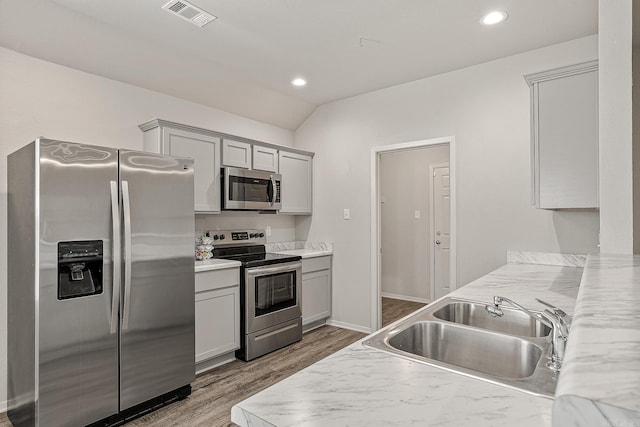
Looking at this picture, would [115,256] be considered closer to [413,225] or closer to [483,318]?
[483,318]

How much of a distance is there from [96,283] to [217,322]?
1.14 m

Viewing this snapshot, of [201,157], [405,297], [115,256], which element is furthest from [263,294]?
[405,297]

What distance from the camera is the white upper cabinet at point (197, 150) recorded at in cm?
311

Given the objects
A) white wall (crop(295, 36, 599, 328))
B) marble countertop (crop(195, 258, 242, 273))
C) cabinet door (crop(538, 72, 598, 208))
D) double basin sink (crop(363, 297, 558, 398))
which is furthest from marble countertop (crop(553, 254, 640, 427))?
white wall (crop(295, 36, 599, 328))

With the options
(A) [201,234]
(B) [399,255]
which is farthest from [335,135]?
(B) [399,255]

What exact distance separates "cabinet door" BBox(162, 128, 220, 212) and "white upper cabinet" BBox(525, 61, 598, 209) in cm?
267

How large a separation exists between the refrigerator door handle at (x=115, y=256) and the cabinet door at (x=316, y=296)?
6.72 ft

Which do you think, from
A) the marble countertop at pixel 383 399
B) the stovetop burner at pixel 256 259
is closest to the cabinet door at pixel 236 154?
the stovetop burner at pixel 256 259

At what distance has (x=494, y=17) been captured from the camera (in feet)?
8.51

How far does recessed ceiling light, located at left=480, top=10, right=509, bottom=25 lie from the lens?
2539 mm

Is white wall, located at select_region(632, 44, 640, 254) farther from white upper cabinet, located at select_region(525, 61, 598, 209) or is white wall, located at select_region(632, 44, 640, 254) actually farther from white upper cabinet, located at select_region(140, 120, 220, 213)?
white upper cabinet, located at select_region(140, 120, 220, 213)

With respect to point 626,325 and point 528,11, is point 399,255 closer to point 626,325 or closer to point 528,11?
point 528,11

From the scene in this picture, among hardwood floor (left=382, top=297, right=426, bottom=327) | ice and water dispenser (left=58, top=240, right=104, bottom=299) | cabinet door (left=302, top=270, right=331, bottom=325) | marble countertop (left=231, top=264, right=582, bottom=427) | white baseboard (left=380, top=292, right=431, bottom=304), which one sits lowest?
hardwood floor (left=382, top=297, right=426, bottom=327)

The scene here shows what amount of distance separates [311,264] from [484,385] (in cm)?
319
